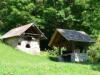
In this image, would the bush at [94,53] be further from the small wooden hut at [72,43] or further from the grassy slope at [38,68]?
the grassy slope at [38,68]

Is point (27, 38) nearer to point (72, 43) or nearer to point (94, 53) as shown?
point (72, 43)

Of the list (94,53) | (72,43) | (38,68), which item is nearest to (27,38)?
(72,43)

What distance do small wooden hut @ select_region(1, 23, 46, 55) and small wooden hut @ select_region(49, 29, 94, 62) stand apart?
16.6 feet

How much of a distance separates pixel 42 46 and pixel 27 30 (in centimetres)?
1016

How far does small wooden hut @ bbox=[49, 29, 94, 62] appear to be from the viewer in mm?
45406

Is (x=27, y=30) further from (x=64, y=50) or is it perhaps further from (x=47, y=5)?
(x=47, y=5)

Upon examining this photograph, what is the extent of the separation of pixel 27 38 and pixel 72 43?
389 inches

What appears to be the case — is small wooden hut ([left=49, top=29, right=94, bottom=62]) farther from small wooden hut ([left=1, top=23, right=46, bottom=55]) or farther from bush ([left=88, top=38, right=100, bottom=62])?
small wooden hut ([left=1, top=23, right=46, bottom=55])

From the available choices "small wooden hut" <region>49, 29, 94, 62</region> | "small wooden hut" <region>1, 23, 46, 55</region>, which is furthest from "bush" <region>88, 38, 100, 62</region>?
"small wooden hut" <region>1, 23, 46, 55</region>

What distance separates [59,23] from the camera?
63.8 m

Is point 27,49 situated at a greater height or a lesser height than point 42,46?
greater

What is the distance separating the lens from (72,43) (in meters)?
46.2

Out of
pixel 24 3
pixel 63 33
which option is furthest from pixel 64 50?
pixel 24 3

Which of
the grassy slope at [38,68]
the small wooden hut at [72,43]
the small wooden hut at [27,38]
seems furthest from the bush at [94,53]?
the small wooden hut at [27,38]
